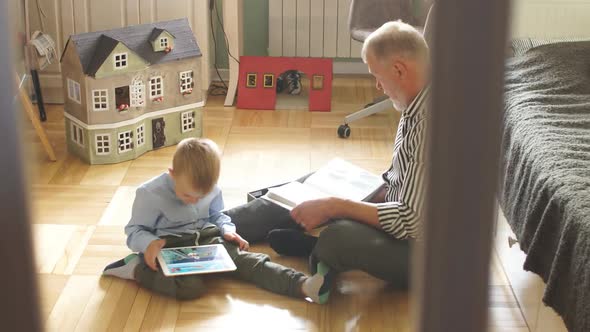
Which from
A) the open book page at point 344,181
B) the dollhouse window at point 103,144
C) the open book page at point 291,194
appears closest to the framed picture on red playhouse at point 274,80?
the dollhouse window at point 103,144

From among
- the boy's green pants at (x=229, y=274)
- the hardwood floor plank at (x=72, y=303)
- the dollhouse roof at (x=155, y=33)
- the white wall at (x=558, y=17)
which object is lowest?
the hardwood floor plank at (x=72, y=303)

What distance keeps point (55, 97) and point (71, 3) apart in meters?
0.46

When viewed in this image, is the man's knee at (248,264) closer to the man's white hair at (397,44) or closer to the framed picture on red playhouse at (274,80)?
the man's white hair at (397,44)

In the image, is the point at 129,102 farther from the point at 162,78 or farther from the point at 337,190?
the point at 337,190

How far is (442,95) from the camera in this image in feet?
0.51

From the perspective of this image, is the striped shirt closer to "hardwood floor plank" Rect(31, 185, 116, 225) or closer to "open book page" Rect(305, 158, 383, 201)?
"open book page" Rect(305, 158, 383, 201)

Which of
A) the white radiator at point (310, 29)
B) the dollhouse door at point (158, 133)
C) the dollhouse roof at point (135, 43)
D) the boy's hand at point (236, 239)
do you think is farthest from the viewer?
the white radiator at point (310, 29)

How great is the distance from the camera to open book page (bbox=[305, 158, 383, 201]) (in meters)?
2.46

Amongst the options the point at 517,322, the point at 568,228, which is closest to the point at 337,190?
the point at 517,322

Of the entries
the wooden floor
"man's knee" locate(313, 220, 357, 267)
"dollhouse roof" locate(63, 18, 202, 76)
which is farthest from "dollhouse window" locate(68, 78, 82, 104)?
"man's knee" locate(313, 220, 357, 267)

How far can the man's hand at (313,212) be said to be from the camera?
2229 millimetres

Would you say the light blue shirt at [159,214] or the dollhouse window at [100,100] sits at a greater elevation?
the dollhouse window at [100,100]

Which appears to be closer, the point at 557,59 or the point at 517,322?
the point at 517,322

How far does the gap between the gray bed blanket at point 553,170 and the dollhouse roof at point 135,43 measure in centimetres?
125
